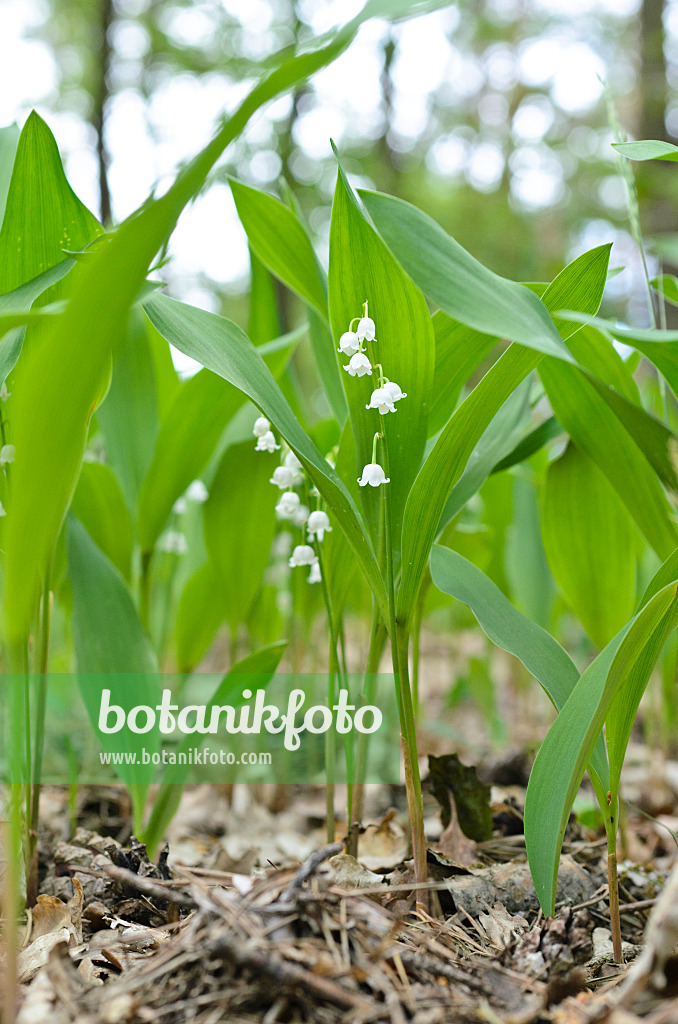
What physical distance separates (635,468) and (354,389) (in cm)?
43

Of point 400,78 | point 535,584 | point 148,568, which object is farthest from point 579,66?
point 148,568

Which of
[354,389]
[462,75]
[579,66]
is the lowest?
[354,389]

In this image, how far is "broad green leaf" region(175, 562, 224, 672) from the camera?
4.35ft

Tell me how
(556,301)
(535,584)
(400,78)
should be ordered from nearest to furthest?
1. (556,301)
2. (535,584)
3. (400,78)

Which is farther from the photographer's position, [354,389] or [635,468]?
[635,468]

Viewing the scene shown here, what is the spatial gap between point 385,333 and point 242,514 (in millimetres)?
533

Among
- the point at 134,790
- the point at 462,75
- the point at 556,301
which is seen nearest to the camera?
the point at 556,301

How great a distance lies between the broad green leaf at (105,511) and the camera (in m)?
1.13

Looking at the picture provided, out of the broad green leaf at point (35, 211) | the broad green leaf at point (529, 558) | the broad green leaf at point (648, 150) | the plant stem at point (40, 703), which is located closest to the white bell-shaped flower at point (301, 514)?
the plant stem at point (40, 703)

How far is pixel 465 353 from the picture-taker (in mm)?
940

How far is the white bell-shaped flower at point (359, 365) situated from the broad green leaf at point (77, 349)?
270 mm

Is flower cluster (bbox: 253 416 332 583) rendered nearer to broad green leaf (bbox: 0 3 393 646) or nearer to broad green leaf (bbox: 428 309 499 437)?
broad green leaf (bbox: 428 309 499 437)

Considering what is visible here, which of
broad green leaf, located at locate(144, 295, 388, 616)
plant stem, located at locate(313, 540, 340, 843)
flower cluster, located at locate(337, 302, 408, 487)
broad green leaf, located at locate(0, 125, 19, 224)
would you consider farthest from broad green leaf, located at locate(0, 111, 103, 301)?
plant stem, located at locate(313, 540, 340, 843)

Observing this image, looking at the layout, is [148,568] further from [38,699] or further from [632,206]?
[632,206]
